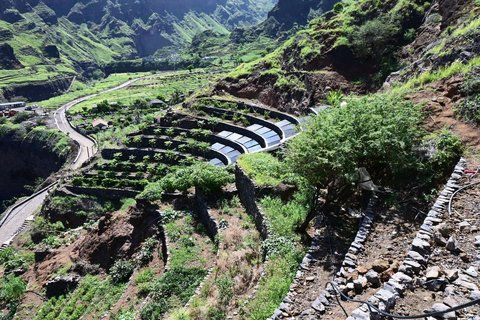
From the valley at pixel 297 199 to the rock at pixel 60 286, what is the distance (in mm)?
64

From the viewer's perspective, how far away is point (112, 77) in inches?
5581

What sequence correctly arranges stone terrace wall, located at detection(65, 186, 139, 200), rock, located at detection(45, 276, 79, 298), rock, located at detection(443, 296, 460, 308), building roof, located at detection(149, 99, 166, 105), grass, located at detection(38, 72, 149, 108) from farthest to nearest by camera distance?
grass, located at detection(38, 72, 149, 108) → building roof, located at detection(149, 99, 166, 105) → stone terrace wall, located at detection(65, 186, 139, 200) → rock, located at detection(45, 276, 79, 298) → rock, located at detection(443, 296, 460, 308)

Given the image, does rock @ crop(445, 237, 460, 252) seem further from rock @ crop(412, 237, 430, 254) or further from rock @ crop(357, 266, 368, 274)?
rock @ crop(357, 266, 368, 274)

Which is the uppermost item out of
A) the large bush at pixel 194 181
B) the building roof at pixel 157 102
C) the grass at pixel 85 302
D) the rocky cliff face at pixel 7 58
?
the rocky cliff face at pixel 7 58

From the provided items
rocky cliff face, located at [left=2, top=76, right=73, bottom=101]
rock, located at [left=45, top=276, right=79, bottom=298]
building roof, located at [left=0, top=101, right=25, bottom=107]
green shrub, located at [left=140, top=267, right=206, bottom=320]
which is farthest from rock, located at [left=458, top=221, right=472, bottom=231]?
rocky cliff face, located at [left=2, top=76, right=73, bottom=101]

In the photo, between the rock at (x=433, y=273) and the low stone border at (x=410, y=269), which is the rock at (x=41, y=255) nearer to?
the low stone border at (x=410, y=269)

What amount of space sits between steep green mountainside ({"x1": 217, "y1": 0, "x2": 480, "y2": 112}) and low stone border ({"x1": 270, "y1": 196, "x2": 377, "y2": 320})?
2104 cm

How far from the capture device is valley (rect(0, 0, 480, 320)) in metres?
10.3

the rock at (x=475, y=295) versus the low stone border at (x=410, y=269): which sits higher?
the low stone border at (x=410, y=269)

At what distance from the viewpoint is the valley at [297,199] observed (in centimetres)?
1030

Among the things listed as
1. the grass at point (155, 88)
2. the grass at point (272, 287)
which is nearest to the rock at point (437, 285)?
the grass at point (272, 287)

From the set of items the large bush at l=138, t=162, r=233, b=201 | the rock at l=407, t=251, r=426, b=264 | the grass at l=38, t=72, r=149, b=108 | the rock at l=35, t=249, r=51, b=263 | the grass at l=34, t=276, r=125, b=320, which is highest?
the grass at l=38, t=72, r=149, b=108

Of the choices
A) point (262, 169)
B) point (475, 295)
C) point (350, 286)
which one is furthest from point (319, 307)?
point (262, 169)

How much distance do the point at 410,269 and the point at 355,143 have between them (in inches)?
186
